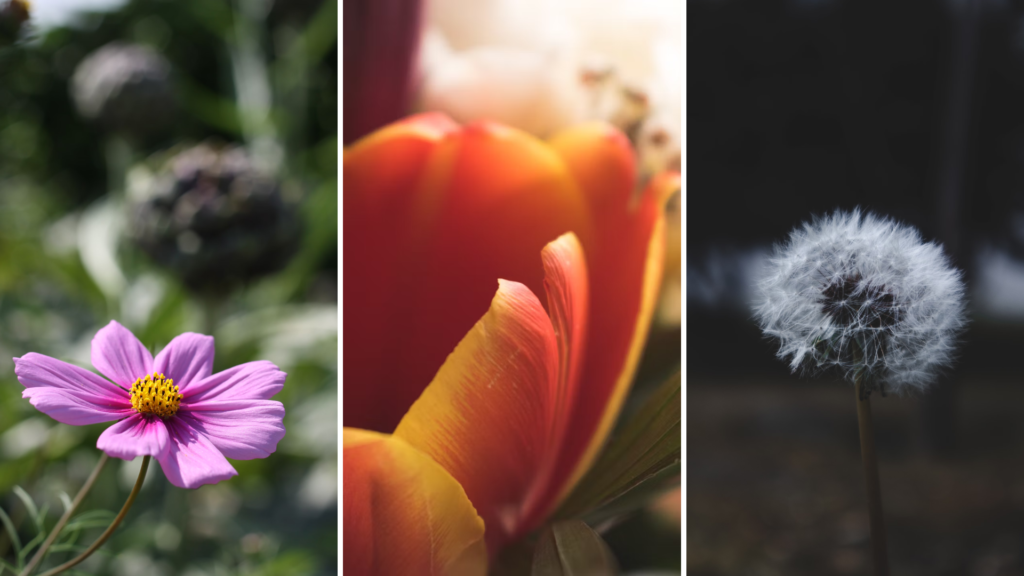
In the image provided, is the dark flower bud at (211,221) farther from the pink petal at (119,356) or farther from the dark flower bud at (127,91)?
the pink petal at (119,356)

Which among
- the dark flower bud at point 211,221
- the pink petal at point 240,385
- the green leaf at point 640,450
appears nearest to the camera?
the pink petal at point 240,385

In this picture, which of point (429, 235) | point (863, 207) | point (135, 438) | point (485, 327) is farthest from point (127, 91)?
point (863, 207)

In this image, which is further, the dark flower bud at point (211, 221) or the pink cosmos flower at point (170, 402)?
the dark flower bud at point (211, 221)

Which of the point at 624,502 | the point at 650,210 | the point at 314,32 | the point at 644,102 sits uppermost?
the point at 314,32

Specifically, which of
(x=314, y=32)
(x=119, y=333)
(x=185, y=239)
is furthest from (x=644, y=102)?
(x=314, y=32)

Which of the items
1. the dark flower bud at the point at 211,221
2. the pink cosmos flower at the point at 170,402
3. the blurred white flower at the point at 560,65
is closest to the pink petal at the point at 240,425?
the pink cosmos flower at the point at 170,402

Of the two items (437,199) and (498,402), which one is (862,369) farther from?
(437,199)

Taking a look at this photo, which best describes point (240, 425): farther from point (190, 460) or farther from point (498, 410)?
point (498, 410)
